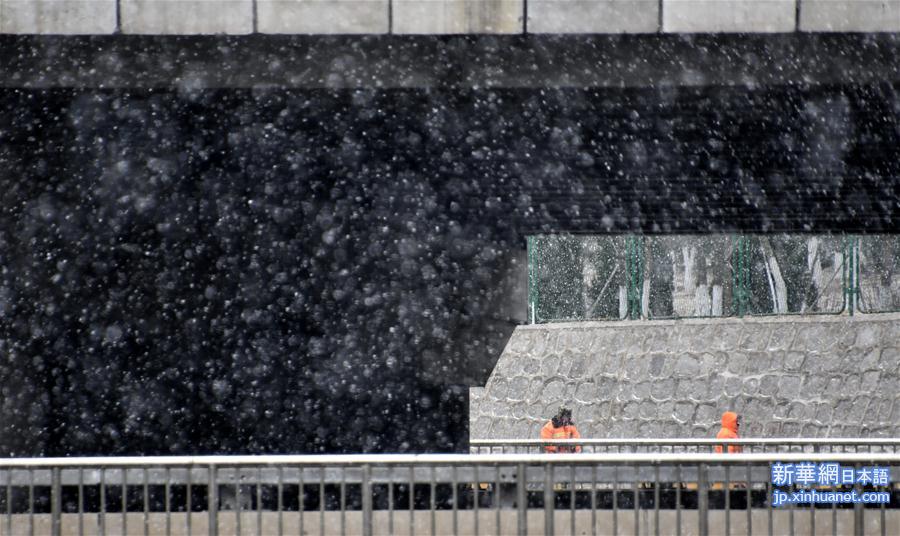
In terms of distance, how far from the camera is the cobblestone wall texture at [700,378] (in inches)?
920

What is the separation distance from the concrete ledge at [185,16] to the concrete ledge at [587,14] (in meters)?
2.26

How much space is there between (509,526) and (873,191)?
5.62m

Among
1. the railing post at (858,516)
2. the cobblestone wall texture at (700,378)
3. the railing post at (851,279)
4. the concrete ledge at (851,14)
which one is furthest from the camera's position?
the railing post at (851,279)

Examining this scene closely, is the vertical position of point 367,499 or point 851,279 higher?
point 851,279

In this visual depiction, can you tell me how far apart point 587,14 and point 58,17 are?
13.6 feet

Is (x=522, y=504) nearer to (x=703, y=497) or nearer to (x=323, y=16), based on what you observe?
(x=703, y=497)

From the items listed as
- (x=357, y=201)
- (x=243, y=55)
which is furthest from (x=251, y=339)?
(x=243, y=55)

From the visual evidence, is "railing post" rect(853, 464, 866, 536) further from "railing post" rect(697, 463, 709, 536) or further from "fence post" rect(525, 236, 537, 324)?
"fence post" rect(525, 236, 537, 324)

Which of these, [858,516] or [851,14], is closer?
[858,516]

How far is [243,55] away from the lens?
1022 cm

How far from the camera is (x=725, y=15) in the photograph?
9.59 metres

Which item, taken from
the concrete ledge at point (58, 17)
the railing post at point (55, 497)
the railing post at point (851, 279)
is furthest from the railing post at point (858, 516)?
the railing post at point (851, 279)

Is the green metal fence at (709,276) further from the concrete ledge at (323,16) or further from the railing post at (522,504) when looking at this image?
the railing post at (522,504)

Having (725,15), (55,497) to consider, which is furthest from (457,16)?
(55,497)
